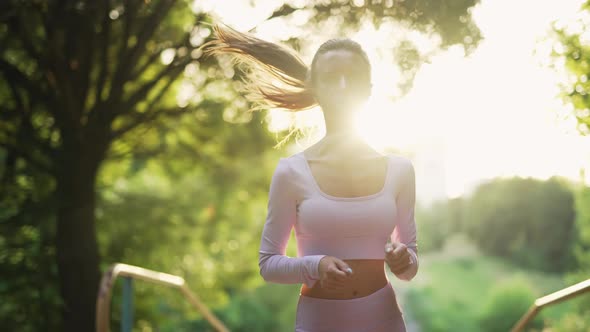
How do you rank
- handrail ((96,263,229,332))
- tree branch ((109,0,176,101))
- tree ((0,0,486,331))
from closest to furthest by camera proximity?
handrail ((96,263,229,332)) < tree branch ((109,0,176,101)) < tree ((0,0,486,331))

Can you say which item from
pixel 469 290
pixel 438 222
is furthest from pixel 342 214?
pixel 438 222

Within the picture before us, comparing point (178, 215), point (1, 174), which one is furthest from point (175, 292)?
point (1, 174)

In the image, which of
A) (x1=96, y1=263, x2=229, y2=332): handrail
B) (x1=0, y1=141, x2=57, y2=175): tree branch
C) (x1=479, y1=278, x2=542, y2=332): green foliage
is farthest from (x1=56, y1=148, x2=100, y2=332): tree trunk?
(x1=479, y1=278, x2=542, y2=332): green foliage

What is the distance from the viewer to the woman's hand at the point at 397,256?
181 centimetres

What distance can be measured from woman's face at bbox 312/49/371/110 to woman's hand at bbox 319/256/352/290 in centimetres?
53

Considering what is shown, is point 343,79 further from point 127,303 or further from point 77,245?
point 77,245

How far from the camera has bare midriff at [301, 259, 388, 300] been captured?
6.57 ft

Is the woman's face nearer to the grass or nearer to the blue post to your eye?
the blue post

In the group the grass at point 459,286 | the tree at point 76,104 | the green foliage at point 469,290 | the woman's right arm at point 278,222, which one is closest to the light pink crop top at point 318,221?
the woman's right arm at point 278,222

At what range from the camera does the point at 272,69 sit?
243cm

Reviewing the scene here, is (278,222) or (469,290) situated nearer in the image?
(278,222)

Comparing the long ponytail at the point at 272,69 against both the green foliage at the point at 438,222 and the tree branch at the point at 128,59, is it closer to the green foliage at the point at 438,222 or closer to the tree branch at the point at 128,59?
the tree branch at the point at 128,59

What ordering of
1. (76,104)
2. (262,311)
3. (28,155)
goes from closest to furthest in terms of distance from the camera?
(76,104) < (28,155) < (262,311)

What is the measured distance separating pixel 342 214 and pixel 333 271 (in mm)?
248
